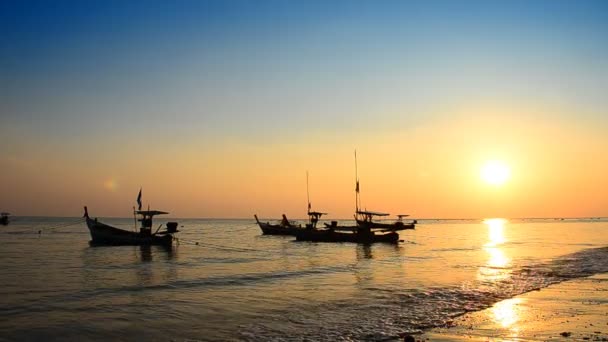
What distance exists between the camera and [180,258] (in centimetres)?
4700

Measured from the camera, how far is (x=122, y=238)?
59844mm

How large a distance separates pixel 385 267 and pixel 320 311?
20.4 m

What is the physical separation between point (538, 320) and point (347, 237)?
53.0 meters

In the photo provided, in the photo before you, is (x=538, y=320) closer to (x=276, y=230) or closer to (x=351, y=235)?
(x=351, y=235)

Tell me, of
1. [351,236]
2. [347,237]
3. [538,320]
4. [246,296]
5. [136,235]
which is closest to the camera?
[538,320]

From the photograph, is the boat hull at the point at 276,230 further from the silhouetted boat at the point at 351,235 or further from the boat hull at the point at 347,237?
the silhouetted boat at the point at 351,235

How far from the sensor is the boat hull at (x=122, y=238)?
5788 centimetres

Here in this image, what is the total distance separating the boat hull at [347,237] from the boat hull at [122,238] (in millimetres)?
22505

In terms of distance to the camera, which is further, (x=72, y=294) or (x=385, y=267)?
(x=385, y=267)

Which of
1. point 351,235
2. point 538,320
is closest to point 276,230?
point 351,235

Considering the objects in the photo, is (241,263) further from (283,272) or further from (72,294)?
(72,294)

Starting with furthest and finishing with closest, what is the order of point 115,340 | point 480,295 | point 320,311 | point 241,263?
point 241,263, point 480,295, point 320,311, point 115,340

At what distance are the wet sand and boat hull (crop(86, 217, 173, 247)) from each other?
45.9 meters

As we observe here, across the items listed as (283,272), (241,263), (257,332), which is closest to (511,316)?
(257,332)
